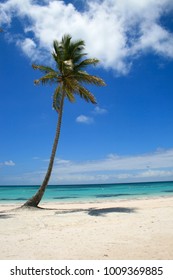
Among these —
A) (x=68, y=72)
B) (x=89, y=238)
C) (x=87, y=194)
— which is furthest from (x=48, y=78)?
(x=87, y=194)

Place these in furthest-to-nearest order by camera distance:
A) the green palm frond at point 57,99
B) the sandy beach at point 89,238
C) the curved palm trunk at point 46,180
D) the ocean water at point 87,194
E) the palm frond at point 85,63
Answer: the ocean water at point 87,194, the green palm frond at point 57,99, the palm frond at point 85,63, the curved palm trunk at point 46,180, the sandy beach at point 89,238

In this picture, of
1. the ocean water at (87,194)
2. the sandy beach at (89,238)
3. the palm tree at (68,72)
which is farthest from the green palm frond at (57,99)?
the ocean water at (87,194)

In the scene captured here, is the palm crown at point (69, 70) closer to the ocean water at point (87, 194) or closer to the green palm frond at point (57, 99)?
the green palm frond at point (57, 99)

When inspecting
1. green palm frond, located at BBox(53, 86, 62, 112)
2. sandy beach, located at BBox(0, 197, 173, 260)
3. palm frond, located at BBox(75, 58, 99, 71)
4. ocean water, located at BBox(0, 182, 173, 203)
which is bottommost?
sandy beach, located at BBox(0, 197, 173, 260)

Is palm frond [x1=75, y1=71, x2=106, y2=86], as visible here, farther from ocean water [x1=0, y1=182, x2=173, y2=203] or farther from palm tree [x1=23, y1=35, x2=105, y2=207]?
ocean water [x1=0, y1=182, x2=173, y2=203]

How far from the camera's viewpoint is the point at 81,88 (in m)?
18.9

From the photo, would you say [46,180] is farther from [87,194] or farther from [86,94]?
[87,194]

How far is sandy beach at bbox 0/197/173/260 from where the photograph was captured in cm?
673

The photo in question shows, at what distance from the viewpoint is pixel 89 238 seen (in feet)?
27.9

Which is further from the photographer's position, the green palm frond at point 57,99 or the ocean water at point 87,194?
the ocean water at point 87,194

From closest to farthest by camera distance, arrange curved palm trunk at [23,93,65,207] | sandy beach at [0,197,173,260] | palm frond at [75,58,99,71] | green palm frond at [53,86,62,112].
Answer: sandy beach at [0,197,173,260] < curved palm trunk at [23,93,65,207] < palm frond at [75,58,99,71] < green palm frond at [53,86,62,112]

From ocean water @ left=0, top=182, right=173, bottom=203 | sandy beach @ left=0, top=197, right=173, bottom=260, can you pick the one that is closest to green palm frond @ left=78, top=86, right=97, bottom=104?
sandy beach @ left=0, top=197, right=173, bottom=260

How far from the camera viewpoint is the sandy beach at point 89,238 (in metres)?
6.73
